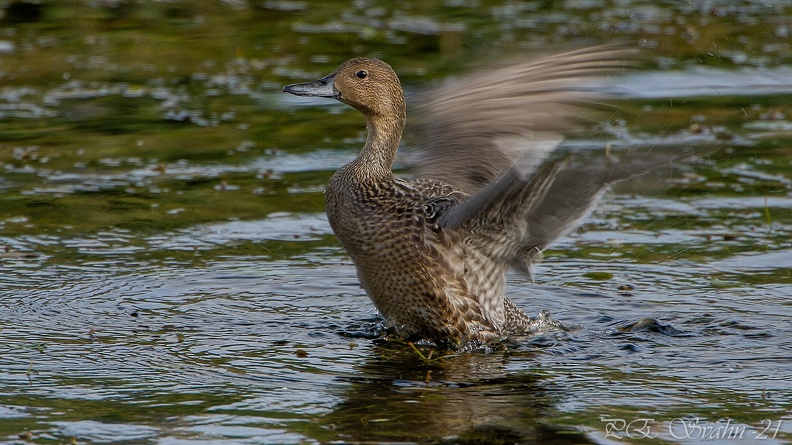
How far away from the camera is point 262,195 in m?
8.45

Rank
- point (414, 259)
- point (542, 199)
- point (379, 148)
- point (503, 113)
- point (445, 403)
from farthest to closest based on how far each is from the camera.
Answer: point (503, 113)
point (379, 148)
point (414, 259)
point (542, 199)
point (445, 403)

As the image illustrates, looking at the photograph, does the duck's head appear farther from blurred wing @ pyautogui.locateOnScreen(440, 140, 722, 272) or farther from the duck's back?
blurred wing @ pyautogui.locateOnScreen(440, 140, 722, 272)

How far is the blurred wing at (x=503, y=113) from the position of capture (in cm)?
625

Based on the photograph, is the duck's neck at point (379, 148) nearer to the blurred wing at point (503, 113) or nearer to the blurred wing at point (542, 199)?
the blurred wing at point (503, 113)

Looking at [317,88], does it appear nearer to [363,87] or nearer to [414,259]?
[363,87]

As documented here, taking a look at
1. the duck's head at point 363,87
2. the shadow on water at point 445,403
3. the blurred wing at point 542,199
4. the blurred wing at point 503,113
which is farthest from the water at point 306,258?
the duck's head at point 363,87

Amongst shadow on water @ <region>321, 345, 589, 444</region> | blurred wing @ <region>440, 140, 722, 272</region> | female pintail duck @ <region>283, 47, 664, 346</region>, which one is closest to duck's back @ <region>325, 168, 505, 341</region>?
female pintail duck @ <region>283, 47, 664, 346</region>

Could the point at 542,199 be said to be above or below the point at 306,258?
above

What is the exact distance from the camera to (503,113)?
6652 mm

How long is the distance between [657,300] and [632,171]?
1.93m

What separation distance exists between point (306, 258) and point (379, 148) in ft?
3.78

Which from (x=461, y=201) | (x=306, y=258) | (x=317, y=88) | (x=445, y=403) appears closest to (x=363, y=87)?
(x=317, y=88)

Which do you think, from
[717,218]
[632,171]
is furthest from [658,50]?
[632,171]

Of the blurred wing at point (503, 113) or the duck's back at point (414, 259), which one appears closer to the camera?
the duck's back at point (414, 259)
